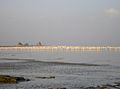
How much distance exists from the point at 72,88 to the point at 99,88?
8.11 ft

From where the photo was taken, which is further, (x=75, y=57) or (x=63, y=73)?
(x=75, y=57)

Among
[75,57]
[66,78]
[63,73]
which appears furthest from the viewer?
[75,57]

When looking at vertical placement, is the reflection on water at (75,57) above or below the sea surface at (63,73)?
above

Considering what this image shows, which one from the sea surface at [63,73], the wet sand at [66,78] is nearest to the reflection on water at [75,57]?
the sea surface at [63,73]

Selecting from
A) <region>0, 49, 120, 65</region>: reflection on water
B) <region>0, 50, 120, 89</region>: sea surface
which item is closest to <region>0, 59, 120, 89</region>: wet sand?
<region>0, 50, 120, 89</region>: sea surface

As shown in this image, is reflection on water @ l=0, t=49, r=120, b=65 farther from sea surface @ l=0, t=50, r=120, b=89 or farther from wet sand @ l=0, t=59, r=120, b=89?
wet sand @ l=0, t=59, r=120, b=89

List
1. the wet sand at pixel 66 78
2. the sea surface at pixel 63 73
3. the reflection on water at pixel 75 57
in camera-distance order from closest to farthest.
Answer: the wet sand at pixel 66 78, the sea surface at pixel 63 73, the reflection on water at pixel 75 57

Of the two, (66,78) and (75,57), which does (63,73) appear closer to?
(66,78)

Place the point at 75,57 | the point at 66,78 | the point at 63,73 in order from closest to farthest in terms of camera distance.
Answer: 1. the point at 66,78
2. the point at 63,73
3. the point at 75,57

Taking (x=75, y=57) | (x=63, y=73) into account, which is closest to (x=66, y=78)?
(x=63, y=73)

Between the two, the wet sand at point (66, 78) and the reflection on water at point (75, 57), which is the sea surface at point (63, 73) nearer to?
the wet sand at point (66, 78)

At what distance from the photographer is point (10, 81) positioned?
2702cm

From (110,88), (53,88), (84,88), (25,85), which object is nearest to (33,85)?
(25,85)

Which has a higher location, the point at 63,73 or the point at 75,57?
the point at 75,57
